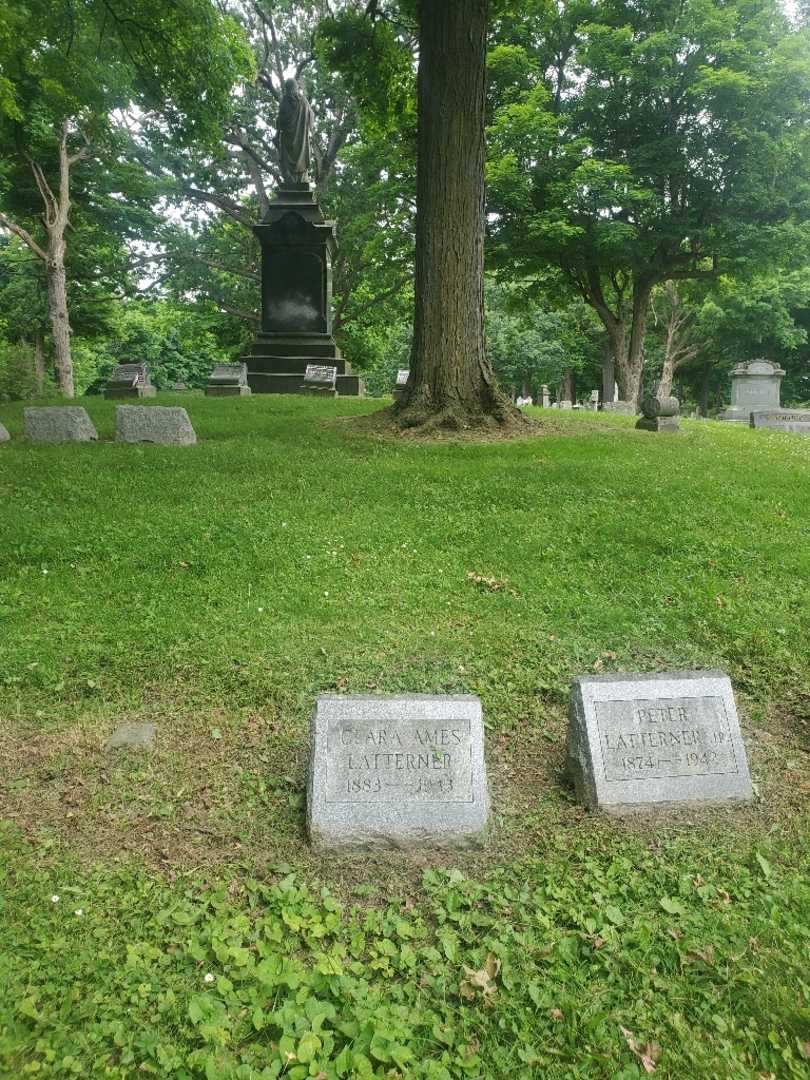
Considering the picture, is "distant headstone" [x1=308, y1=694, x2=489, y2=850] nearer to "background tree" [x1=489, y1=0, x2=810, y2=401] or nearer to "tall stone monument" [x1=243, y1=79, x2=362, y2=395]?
"tall stone monument" [x1=243, y1=79, x2=362, y2=395]

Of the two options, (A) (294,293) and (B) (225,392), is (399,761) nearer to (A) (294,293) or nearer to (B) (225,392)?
(B) (225,392)

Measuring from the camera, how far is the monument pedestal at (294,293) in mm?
17250

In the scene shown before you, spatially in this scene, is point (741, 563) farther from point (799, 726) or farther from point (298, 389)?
point (298, 389)

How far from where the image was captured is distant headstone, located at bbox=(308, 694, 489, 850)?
319 centimetres

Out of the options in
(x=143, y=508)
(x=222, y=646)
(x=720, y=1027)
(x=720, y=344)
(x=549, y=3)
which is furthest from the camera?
(x=720, y=344)

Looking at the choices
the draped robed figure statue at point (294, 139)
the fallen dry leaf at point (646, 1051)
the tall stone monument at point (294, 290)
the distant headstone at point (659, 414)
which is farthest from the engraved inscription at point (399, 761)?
the draped robed figure statue at point (294, 139)

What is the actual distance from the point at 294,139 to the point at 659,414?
517 inches

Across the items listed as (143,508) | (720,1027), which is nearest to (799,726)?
(720,1027)

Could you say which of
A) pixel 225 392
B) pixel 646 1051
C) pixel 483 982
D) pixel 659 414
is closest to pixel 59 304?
pixel 225 392

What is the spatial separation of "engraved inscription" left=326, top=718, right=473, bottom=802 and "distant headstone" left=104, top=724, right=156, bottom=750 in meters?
1.16

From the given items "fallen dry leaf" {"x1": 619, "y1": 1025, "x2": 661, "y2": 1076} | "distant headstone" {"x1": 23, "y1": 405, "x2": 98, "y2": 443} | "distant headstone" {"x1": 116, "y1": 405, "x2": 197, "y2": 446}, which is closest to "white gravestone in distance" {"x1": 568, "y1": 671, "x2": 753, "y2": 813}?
"fallen dry leaf" {"x1": 619, "y1": 1025, "x2": 661, "y2": 1076}

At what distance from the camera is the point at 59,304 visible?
2061cm

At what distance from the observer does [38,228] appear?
2400cm

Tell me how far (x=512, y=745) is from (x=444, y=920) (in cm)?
125
